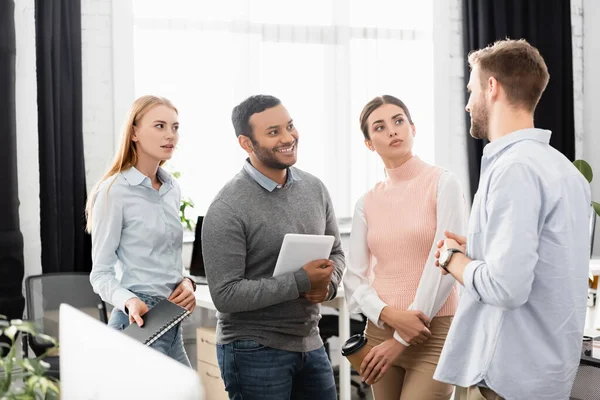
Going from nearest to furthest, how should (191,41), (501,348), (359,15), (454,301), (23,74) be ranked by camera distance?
(501,348)
(454,301)
(23,74)
(191,41)
(359,15)

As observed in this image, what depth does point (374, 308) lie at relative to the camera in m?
2.20

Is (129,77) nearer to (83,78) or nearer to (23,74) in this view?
(83,78)

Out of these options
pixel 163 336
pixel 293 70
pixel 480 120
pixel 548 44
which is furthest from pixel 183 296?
pixel 548 44

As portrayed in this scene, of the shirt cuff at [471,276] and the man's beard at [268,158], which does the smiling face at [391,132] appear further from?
the shirt cuff at [471,276]

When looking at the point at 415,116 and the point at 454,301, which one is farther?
the point at 415,116

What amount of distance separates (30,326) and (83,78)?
11.7 ft

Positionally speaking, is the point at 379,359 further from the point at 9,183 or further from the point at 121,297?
the point at 9,183

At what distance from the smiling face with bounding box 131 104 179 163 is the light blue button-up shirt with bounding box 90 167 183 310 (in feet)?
0.26

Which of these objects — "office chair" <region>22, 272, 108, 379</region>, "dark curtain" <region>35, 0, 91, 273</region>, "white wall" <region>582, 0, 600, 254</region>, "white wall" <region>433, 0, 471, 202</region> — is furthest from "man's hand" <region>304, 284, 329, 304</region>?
"white wall" <region>582, 0, 600, 254</region>

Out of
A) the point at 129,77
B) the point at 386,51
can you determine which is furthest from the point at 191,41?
the point at 386,51

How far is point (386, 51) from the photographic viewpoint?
533 centimetres

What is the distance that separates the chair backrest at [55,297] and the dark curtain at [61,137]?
0.36 meters

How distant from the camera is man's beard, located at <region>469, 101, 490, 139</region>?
1783mm

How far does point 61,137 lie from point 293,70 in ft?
5.39
